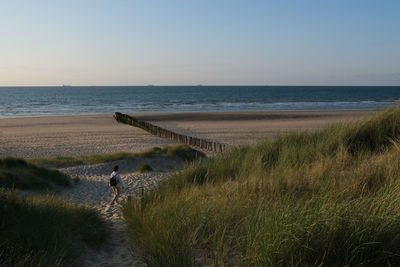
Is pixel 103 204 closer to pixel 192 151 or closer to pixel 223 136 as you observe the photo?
pixel 192 151

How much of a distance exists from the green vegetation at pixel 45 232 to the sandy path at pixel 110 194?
25 cm

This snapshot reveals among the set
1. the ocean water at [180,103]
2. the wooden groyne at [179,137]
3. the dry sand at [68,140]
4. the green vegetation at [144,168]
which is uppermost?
the ocean water at [180,103]

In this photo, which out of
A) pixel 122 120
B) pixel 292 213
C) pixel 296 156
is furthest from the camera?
pixel 122 120

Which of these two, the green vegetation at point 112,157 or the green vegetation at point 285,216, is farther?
the green vegetation at point 112,157

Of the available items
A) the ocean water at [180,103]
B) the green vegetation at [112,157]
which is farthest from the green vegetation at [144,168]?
the ocean water at [180,103]

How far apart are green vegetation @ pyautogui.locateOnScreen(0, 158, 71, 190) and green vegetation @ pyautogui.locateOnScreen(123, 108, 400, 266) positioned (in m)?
5.53

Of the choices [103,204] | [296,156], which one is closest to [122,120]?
[103,204]

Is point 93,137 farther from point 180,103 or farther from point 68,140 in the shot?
point 180,103

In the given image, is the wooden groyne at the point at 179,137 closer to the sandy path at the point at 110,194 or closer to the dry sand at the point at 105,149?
the dry sand at the point at 105,149

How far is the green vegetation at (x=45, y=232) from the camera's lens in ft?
Answer: 14.8

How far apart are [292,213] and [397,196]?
4.63 ft

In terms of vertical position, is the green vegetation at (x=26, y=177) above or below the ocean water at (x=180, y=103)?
below

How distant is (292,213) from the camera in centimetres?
432

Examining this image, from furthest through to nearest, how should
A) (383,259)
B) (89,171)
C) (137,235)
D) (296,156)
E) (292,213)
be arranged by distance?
(89,171), (296,156), (137,235), (292,213), (383,259)
